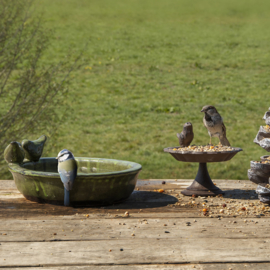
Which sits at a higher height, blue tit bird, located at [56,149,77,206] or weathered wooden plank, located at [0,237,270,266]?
blue tit bird, located at [56,149,77,206]

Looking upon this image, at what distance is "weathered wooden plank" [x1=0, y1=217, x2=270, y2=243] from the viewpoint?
2.31m

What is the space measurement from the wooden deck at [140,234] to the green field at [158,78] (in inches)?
103

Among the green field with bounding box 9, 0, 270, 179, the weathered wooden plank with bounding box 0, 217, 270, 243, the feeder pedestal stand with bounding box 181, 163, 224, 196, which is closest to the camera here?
the weathered wooden plank with bounding box 0, 217, 270, 243

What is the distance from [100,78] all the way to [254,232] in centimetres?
950

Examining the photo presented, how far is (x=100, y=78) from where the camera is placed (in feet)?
37.7

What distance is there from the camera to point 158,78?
11.5 m

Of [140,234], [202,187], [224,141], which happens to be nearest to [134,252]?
[140,234]

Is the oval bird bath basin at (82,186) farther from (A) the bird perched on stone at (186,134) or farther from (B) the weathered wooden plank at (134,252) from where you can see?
(B) the weathered wooden plank at (134,252)

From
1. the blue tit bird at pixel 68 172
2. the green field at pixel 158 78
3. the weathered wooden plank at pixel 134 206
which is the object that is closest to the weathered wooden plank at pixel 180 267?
the weathered wooden plank at pixel 134 206

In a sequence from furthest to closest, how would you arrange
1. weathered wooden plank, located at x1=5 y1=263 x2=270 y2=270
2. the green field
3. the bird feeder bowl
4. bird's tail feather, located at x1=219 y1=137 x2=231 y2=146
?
the green field → bird's tail feather, located at x1=219 y1=137 x2=231 y2=146 → the bird feeder bowl → weathered wooden plank, located at x1=5 y1=263 x2=270 y2=270

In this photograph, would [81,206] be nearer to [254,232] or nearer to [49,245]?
[49,245]

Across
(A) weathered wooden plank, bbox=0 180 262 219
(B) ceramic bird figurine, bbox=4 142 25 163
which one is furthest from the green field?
(A) weathered wooden plank, bbox=0 180 262 219

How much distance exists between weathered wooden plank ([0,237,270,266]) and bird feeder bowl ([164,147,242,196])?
36.3 inches

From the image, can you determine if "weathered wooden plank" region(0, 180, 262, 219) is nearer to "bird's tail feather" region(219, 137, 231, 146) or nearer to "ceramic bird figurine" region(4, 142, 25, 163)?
"ceramic bird figurine" region(4, 142, 25, 163)
